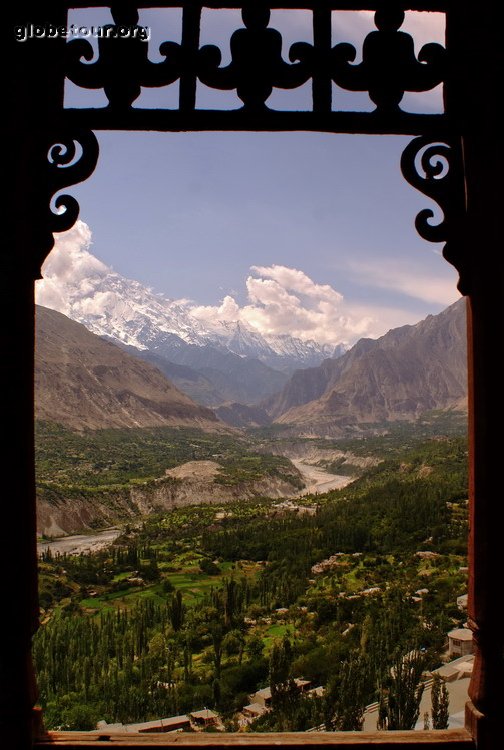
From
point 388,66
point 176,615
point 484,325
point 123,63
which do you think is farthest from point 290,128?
point 176,615

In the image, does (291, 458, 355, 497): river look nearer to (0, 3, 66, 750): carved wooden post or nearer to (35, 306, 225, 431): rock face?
(35, 306, 225, 431): rock face

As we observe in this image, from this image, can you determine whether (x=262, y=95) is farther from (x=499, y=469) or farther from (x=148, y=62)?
(x=499, y=469)

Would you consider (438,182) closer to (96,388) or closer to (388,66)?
(388,66)

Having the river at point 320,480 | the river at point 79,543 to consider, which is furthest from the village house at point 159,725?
the river at point 320,480

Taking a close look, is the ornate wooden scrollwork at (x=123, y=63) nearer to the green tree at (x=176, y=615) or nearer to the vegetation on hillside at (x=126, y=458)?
the green tree at (x=176, y=615)

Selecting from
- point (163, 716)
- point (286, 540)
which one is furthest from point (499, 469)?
point (286, 540)

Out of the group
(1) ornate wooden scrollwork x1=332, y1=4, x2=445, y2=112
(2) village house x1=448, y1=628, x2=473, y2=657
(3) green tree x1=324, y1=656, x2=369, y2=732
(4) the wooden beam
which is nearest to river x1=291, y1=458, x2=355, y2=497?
(2) village house x1=448, y1=628, x2=473, y2=657
